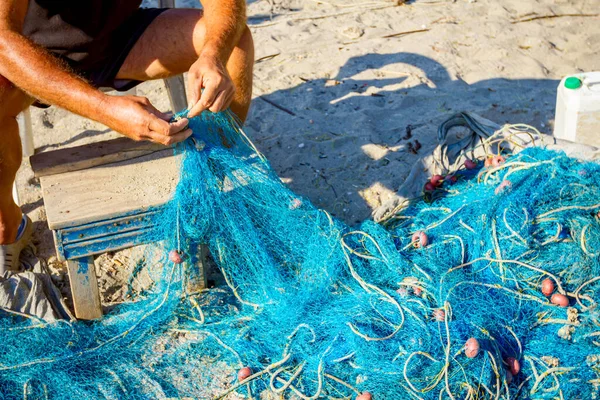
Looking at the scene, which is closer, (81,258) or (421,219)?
(81,258)

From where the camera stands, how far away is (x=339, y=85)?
4957 millimetres

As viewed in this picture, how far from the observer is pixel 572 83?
3.71 m

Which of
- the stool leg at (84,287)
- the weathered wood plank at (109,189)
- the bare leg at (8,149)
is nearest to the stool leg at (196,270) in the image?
the weathered wood plank at (109,189)

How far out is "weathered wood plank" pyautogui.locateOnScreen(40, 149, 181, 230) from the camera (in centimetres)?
289

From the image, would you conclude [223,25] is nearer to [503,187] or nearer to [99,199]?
[99,199]

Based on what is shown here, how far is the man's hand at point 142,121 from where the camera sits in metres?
2.69

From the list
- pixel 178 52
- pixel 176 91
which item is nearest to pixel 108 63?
pixel 178 52

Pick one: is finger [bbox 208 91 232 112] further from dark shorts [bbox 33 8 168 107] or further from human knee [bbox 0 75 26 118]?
human knee [bbox 0 75 26 118]

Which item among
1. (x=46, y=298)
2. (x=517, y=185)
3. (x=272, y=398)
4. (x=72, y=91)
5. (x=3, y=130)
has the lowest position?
(x=272, y=398)

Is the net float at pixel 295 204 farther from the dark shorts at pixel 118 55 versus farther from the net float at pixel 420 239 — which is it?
the dark shorts at pixel 118 55

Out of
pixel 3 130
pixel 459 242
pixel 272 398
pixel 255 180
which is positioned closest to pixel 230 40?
pixel 255 180

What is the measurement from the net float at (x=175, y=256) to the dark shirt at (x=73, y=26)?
1197mm

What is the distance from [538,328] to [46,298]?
7.75ft

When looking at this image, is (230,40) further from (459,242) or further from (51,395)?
(51,395)
